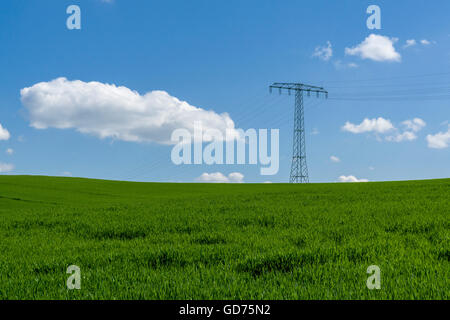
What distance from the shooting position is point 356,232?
9328 mm

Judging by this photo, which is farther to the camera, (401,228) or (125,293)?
(401,228)

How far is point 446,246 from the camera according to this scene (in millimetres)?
7199

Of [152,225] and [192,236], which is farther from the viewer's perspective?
[152,225]

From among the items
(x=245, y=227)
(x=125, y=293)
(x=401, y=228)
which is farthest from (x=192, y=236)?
(x=401, y=228)
